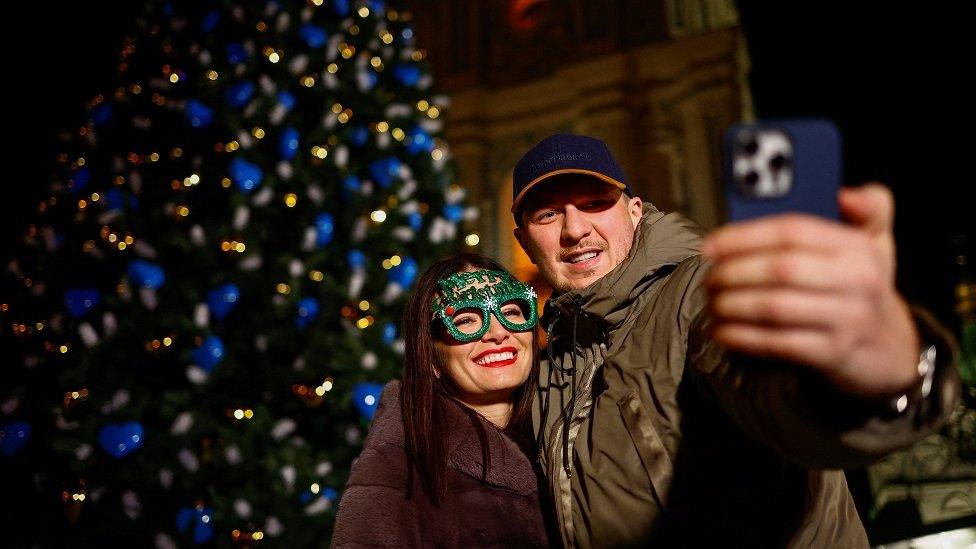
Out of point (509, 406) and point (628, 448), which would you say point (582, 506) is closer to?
point (628, 448)

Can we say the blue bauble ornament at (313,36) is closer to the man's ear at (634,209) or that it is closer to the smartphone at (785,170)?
the man's ear at (634,209)

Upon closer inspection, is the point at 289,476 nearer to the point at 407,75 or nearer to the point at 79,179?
the point at 79,179

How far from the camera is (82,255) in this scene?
3.02 m

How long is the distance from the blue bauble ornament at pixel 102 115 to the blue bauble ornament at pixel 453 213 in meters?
2.10

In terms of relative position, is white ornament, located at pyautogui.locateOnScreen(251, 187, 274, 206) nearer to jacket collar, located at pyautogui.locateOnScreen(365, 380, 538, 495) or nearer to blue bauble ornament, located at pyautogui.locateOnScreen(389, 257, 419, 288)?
blue bauble ornament, located at pyautogui.locateOnScreen(389, 257, 419, 288)

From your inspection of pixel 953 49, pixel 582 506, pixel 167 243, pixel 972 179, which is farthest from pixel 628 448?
pixel 953 49

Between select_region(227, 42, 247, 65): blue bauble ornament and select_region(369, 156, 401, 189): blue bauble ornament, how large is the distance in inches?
39.9

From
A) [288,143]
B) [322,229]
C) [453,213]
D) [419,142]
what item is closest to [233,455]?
[322,229]

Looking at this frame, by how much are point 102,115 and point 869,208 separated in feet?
12.9

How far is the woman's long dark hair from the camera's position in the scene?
5.88ft

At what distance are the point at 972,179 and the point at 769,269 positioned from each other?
4.72 metres

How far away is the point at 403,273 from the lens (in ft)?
10.4

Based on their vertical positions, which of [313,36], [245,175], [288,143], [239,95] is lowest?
[245,175]

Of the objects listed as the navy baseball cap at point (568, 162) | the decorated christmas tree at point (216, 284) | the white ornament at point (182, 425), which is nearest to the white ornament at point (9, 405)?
the decorated christmas tree at point (216, 284)
